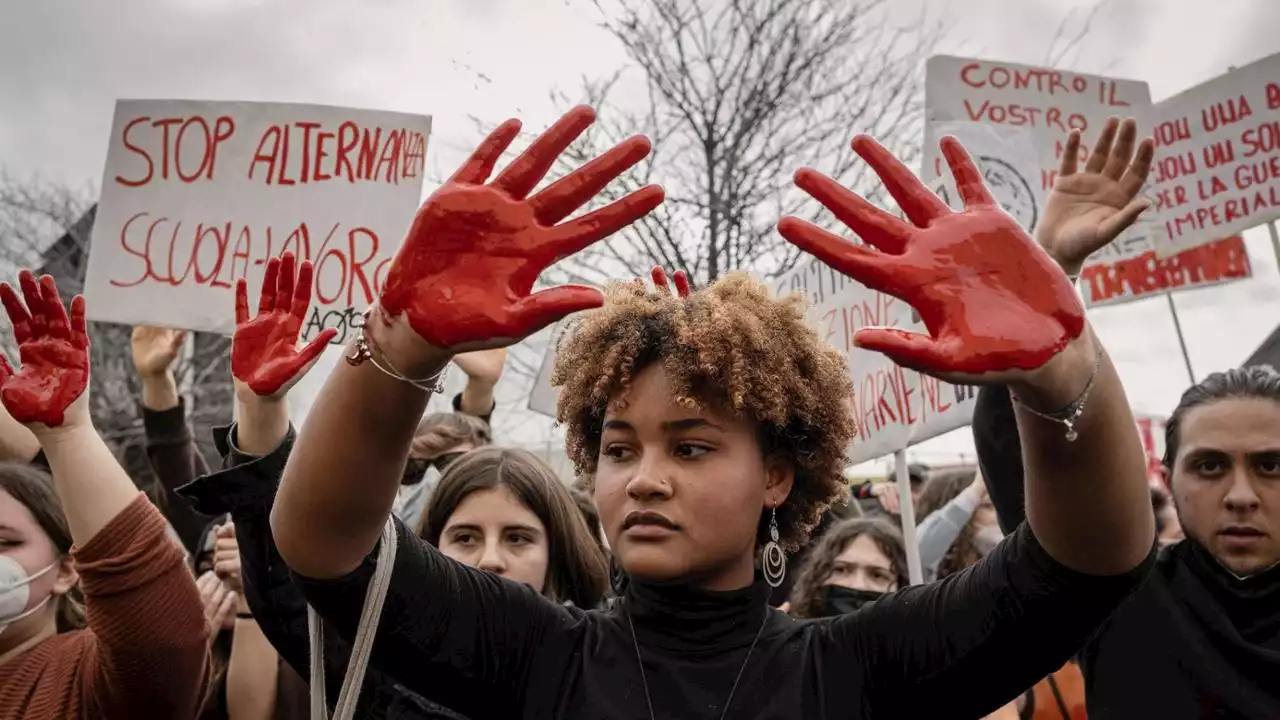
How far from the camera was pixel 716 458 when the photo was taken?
1694 millimetres

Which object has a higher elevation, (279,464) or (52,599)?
(279,464)

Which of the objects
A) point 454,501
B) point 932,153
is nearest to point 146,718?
point 454,501

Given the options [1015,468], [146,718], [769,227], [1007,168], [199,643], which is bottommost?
[146,718]

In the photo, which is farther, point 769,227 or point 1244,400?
point 769,227

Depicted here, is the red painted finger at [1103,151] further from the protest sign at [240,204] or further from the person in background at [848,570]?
the protest sign at [240,204]

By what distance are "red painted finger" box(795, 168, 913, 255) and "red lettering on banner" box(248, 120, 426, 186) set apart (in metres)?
3.05

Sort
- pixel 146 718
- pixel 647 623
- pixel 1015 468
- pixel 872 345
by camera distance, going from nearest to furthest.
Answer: pixel 872 345, pixel 647 623, pixel 1015 468, pixel 146 718

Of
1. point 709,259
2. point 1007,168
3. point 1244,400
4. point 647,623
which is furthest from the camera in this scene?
point 709,259

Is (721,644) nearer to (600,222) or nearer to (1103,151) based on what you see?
(600,222)

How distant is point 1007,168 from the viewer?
396 centimetres

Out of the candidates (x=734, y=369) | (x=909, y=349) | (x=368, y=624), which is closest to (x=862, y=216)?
(x=909, y=349)

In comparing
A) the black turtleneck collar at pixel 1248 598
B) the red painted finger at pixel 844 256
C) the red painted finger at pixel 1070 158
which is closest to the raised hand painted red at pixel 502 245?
the red painted finger at pixel 844 256

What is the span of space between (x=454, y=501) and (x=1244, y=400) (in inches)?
79.0

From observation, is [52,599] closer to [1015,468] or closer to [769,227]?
[1015,468]
